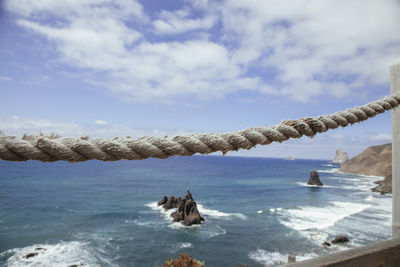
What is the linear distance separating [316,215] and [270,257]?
11888 millimetres

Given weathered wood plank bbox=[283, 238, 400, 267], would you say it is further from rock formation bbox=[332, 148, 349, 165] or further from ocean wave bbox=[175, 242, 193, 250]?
rock formation bbox=[332, 148, 349, 165]

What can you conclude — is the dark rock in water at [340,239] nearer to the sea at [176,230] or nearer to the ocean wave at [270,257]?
the sea at [176,230]

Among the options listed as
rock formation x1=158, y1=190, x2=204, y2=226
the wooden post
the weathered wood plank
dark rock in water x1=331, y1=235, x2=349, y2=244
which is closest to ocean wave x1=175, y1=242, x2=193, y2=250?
rock formation x1=158, y1=190, x2=204, y2=226

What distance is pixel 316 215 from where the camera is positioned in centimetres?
2384

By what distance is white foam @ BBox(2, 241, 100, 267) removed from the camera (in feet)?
45.4

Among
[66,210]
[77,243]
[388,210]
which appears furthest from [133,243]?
[388,210]

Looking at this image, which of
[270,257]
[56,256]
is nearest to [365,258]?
[270,257]

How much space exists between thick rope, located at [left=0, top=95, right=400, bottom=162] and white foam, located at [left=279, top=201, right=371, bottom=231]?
20.8m

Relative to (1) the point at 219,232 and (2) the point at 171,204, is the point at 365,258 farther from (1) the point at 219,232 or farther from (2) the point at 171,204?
(2) the point at 171,204

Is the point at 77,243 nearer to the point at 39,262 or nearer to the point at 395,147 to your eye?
the point at 39,262

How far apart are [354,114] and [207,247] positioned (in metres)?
16.3

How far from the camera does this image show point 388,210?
24266 millimetres

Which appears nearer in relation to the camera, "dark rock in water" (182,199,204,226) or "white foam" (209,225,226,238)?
"white foam" (209,225,226,238)

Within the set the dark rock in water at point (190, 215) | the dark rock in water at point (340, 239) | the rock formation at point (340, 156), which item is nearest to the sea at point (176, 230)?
the dark rock in water at point (340, 239)
